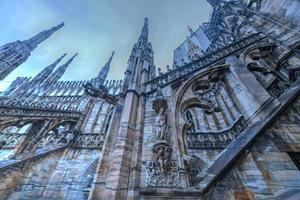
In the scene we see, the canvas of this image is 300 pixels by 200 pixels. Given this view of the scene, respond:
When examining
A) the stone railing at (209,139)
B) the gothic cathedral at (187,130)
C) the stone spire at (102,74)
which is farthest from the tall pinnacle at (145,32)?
the stone spire at (102,74)

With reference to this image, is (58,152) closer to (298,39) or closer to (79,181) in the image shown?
(79,181)

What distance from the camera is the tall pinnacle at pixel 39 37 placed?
109 feet

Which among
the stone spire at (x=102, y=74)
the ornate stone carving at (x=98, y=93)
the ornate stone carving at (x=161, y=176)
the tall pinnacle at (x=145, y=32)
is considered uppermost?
the stone spire at (x=102, y=74)

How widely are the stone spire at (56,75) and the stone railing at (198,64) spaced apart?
1154 inches

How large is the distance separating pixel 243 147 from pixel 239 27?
40.8 feet

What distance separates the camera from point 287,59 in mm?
8742

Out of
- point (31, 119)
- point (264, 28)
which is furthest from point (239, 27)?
point (31, 119)

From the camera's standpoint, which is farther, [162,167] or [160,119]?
[160,119]

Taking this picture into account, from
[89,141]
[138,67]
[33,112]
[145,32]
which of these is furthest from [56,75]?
[138,67]

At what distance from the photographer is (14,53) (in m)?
28.0

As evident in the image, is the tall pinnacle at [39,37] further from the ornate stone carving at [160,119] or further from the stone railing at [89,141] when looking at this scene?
the ornate stone carving at [160,119]

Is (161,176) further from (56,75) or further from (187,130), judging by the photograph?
(56,75)

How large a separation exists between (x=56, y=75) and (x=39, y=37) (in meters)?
8.27

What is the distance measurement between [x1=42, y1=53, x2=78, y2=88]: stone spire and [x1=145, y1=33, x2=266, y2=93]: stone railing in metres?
29.3
